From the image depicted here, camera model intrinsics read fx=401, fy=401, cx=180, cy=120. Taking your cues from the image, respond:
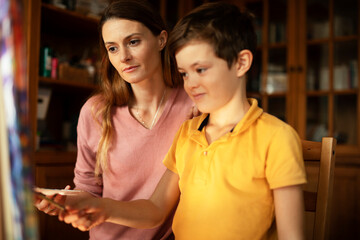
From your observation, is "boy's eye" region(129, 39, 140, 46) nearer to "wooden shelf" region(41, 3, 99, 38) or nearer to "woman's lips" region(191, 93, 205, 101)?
"woman's lips" region(191, 93, 205, 101)

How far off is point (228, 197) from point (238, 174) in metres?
0.05

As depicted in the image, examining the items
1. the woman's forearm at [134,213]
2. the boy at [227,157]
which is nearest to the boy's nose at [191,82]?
the boy at [227,157]

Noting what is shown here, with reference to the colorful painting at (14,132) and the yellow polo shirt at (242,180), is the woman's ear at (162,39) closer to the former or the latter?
the yellow polo shirt at (242,180)

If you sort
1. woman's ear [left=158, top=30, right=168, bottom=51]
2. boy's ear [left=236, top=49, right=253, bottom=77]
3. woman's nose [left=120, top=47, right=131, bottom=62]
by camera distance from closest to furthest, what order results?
boy's ear [left=236, top=49, right=253, bottom=77]
woman's nose [left=120, top=47, right=131, bottom=62]
woman's ear [left=158, top=30, right=168, bottom=51]

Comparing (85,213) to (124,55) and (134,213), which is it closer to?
(134,213)

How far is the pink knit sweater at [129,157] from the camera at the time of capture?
1239mm

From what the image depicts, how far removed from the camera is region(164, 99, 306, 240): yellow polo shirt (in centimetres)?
75

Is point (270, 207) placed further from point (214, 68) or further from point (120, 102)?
point (120, 102)

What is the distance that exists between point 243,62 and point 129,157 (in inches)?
22.9

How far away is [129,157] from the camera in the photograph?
1263 mm

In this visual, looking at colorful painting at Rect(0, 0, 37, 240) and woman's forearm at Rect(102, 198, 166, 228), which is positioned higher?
colorful painting at Rect(0, 0, 37, 240)

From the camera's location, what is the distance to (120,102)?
52.9 inches

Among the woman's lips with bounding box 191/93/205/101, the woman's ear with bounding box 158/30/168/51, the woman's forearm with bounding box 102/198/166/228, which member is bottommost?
the woman's forearm with bounding box 102/198/166/228

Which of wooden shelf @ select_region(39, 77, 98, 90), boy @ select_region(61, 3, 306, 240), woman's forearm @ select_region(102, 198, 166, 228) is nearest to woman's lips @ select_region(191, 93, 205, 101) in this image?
boy @ select_region(61, 3, 306, 240)
